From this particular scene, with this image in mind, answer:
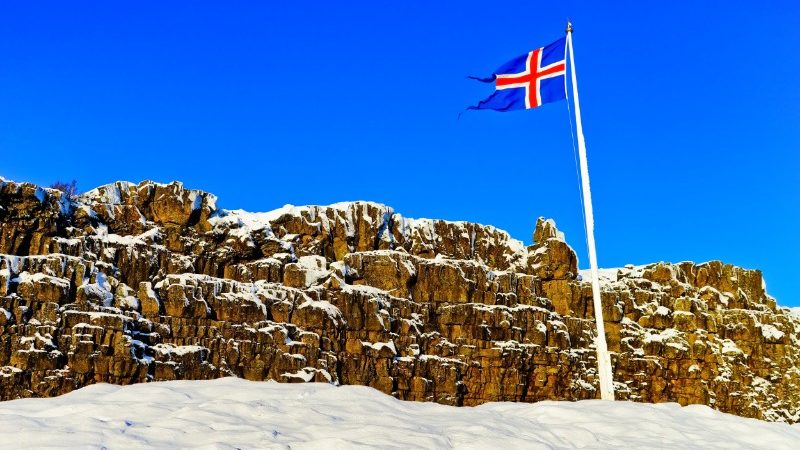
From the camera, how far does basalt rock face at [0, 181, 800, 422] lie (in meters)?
33.4

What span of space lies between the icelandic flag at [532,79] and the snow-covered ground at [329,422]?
1212 cm

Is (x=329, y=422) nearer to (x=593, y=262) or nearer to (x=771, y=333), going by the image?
(x=593, y=262)

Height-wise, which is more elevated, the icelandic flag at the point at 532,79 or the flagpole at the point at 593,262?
the icelandic flag at the point at 532,79

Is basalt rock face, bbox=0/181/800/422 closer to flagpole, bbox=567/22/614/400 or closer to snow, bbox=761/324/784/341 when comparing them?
snow, bbox=761/324/784/341

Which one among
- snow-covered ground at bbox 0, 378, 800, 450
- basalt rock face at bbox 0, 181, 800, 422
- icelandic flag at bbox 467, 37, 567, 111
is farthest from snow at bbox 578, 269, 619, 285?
snow-covered ground at bbox 0, 378, 800, 450

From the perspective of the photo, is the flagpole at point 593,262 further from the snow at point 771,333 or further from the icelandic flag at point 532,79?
the snow at point 771,333

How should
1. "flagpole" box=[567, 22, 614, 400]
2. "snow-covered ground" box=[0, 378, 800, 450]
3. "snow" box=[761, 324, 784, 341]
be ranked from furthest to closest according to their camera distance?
"snow" box=[761, 324, 784, 341], "flagpole" box=[567, 22, 614, 400], "snow-covered ground" box=[0, 378, 800, 450]

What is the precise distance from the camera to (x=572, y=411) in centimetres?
1297

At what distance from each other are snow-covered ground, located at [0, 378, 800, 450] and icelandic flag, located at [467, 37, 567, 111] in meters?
12.1

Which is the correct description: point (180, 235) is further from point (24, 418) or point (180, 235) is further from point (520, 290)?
point (24, 418)

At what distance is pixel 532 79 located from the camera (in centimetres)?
2403

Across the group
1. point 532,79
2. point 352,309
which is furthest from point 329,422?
point 352,309

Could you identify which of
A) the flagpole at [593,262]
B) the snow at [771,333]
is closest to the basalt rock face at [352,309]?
the snow at [771,333]

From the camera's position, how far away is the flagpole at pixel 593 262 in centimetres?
1981
